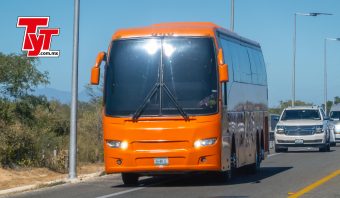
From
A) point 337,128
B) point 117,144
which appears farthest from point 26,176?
point 337,128

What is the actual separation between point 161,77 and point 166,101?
22.7 inches

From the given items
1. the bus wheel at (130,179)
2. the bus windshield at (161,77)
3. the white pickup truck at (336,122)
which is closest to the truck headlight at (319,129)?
the white pickup truck at (336,122)

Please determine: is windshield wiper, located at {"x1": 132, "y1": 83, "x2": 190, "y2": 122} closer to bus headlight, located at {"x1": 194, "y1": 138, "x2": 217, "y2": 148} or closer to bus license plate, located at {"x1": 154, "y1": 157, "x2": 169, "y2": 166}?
bus headlight, located at {"x1": 194, "y1": 138, "x2": 217, "y2": 148}

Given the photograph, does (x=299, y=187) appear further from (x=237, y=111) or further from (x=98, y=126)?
(x=98, y=126)

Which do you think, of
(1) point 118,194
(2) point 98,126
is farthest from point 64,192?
(2) point 98,126

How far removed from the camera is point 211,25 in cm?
2067

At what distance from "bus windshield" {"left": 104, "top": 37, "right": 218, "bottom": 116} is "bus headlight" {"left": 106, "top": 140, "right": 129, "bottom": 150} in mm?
624

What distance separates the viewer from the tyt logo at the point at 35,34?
92.9ft

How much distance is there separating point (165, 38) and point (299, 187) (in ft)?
14.7

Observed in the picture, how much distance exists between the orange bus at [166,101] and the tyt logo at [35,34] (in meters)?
8.14

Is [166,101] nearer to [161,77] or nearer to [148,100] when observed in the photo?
[148,100]

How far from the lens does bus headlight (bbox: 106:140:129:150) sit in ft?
63.9

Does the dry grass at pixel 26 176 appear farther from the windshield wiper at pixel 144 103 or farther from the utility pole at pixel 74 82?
the windshield wiper at pixel 144 103

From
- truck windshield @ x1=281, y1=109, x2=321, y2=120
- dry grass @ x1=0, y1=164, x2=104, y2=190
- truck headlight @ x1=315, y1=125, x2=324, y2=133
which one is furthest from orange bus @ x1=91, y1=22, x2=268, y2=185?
truck windshield @ x1=281, y1=109, x2=321, y2=120
